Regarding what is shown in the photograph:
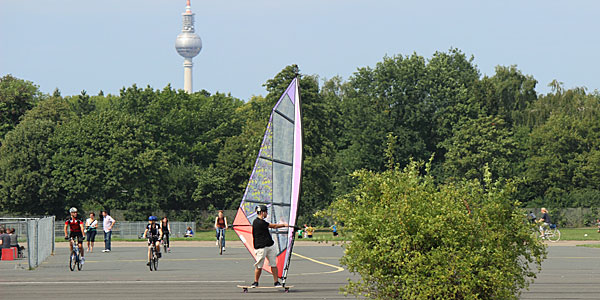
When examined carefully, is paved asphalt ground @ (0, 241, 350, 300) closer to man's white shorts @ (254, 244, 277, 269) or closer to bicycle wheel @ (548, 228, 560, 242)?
man's white shorts @ (254, 244, 277, 269)

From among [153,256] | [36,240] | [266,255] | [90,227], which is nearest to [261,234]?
[266,255]

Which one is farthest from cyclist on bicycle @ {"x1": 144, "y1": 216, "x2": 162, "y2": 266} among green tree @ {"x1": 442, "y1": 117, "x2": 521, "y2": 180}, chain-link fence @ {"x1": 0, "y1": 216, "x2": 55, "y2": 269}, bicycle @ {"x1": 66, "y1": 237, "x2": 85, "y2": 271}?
green tree @ {"x1": 442, "y1": 117, "x2": 521, "y2": 180}

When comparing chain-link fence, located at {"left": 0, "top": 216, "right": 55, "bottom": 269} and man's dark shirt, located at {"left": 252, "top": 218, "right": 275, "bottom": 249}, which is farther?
chain-link fence, located at {"left": 0, "top": 216, "right": 55, "bottom": 269}

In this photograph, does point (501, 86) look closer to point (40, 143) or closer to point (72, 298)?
point (40, 143)

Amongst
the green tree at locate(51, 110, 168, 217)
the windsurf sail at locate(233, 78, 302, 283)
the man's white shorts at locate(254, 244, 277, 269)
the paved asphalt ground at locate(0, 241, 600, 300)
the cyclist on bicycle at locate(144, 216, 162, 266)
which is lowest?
the paved asphalt ground at locate(0, 241, 600, 300)

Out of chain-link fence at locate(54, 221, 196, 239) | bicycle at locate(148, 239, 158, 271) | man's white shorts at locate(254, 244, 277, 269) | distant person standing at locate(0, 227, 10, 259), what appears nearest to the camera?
man's white shorts at locate(254, 244, 277, 269)

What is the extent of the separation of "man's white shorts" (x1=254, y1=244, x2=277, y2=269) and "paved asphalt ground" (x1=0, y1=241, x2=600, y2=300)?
69 centimetres

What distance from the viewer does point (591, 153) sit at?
8144cm

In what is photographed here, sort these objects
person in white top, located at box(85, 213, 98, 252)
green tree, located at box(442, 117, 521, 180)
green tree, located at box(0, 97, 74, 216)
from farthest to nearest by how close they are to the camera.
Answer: green tree, located at box(442, 117, 521, 180) → green tree, located at box(0, 97, 74, 216) → person in white top, located at box(85, 213, 98, 252)

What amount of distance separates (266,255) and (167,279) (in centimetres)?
405

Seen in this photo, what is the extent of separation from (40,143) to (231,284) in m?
56.5

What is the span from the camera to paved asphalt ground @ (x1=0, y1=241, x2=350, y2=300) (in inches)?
725

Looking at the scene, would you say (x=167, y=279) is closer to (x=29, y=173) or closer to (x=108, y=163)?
(x=108, y=163)

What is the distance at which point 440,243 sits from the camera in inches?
531
